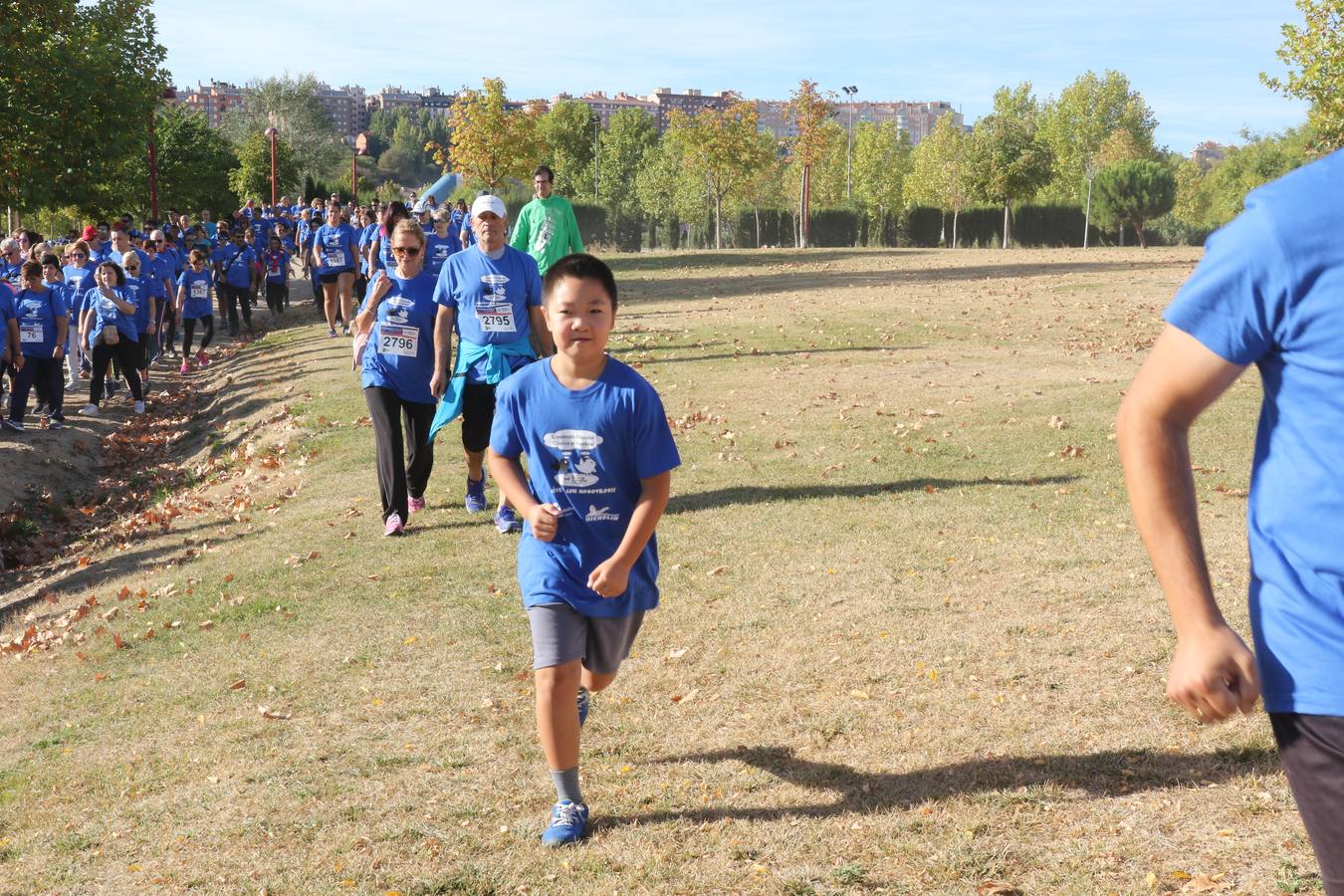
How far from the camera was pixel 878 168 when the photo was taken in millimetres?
94938

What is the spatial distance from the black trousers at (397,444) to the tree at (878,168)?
280 feet

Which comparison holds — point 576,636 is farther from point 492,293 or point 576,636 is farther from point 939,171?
point 939,171

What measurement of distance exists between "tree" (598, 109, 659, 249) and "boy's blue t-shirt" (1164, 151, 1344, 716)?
80.2m

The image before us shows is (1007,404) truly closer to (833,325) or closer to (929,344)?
(929,344)

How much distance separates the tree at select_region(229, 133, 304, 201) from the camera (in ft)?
221

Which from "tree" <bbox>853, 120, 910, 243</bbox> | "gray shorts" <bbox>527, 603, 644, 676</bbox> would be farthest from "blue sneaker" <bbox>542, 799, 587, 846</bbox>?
"tree" <bbox>853, 120, 910, 243</bbox>

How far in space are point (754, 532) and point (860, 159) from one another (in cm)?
9010

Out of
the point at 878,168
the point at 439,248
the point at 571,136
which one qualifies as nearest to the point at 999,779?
the point at 439,248

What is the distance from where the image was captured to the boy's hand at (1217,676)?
6.98 ft

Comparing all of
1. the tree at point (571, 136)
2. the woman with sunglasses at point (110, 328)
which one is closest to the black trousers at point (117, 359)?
the woman with sunglasses at point (110, 328)

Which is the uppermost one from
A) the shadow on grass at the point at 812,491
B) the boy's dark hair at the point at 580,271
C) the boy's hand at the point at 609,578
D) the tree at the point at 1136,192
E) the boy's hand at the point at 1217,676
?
the tree at the point at 1136,192

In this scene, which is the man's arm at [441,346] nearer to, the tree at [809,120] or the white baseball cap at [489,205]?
the white baseball cap at [489,205]

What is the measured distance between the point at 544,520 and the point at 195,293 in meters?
21.4

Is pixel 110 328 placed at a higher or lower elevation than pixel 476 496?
higher
